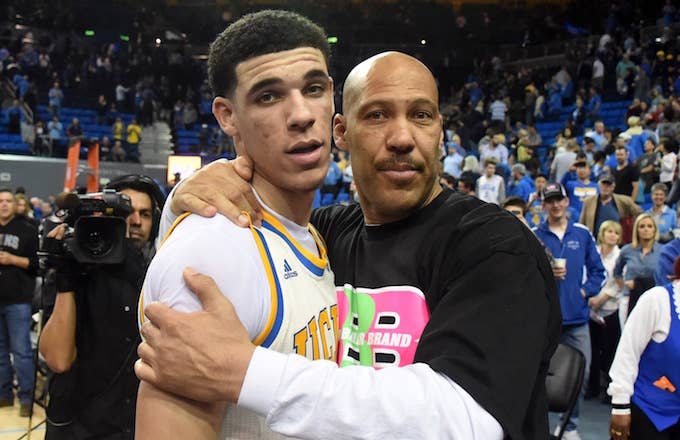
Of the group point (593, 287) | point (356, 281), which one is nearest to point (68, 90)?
point (593, 287)

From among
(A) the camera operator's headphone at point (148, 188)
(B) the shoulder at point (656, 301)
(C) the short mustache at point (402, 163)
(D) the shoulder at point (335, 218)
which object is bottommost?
(B) the shoulder at point (656, 301)

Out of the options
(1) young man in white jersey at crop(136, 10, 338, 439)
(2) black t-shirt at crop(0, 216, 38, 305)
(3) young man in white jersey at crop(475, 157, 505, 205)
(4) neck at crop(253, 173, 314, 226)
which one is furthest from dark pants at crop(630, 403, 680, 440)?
(3) young man in white jersey at crop(475, 157, 505, 205)

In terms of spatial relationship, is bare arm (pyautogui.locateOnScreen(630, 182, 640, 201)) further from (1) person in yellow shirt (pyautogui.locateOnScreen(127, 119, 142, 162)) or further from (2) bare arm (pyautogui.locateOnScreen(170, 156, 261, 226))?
(1) person in yellow shirt (pyautogui.locateOnScreen(127, 119, 142, 162))

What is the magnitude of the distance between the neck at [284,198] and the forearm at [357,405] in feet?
1.49

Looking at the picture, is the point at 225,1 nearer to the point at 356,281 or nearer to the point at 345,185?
the point at 345,185

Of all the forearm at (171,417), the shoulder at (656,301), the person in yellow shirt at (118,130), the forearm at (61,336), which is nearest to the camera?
the forearm at (171,417)

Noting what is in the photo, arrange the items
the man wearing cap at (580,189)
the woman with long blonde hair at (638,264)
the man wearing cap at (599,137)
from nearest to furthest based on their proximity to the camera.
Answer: the woman with long blonde hair at (638,264) < the man wearing cap at (580,189) < the man wearing cap at (599,137)

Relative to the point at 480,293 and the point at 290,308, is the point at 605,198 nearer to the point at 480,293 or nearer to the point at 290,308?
the point at 480,293

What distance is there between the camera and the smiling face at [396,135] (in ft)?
6.23

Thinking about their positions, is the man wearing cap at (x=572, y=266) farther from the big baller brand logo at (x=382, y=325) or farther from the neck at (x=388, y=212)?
the big baller brand logo at (x=382, y=325)

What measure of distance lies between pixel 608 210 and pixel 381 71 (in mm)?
6930

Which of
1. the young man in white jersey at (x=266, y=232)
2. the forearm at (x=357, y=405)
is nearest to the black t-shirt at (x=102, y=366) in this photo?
the young man in white jersey at (x=266, y=232)

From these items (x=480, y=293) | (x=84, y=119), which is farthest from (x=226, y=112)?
(x=84, y=119)

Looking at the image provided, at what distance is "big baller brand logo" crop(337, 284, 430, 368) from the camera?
171cm
